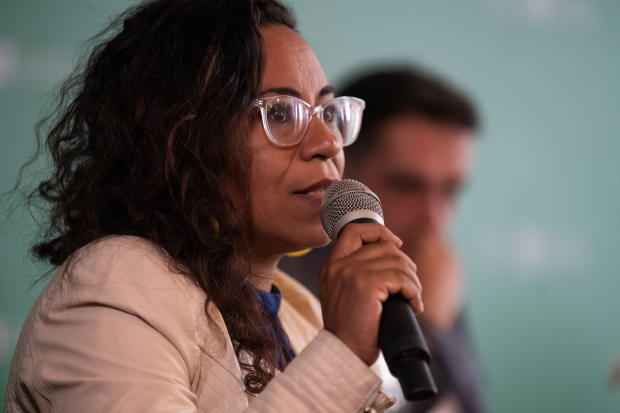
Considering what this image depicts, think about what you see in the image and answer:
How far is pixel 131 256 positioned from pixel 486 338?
1.67m

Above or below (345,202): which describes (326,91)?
above

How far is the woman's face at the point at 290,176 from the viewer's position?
1116 millimetres

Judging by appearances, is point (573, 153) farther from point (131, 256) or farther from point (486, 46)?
point (131, 256)

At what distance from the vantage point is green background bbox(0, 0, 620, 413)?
2109 millimetres

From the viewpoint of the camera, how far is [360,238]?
803 millimetres

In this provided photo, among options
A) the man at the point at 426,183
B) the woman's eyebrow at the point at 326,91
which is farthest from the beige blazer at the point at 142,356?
the man at the point at 426,183

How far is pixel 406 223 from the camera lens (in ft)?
6.80

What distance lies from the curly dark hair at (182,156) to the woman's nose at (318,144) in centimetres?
13

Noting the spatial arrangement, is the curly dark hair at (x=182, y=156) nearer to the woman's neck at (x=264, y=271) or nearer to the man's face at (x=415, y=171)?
the woman's neck at (x=264, y=271)

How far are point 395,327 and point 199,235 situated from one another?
0.48 meters

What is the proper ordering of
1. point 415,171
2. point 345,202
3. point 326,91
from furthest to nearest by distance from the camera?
1. point 415,171
2. point 326,91
3. point 345,202

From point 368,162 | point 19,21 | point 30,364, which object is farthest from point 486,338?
point 19,21

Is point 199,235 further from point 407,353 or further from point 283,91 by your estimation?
point 407,353

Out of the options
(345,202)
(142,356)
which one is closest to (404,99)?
(345,202)
